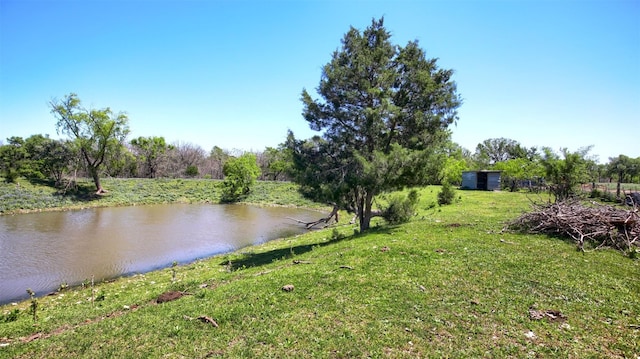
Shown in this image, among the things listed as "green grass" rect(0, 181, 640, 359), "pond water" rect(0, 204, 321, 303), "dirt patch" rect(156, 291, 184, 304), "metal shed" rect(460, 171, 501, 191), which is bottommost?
"pond water" rect(0, 204, 321, 303)

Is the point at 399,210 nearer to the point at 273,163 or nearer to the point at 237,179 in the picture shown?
the point at 237,179

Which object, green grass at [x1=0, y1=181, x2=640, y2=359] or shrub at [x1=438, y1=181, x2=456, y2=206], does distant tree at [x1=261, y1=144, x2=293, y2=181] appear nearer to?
shrub at [x1=438, y1=181, x2=456, y2=206]

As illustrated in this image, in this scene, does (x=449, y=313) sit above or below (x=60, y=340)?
above

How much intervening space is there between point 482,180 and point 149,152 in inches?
2348

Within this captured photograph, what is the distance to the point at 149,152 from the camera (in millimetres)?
64688

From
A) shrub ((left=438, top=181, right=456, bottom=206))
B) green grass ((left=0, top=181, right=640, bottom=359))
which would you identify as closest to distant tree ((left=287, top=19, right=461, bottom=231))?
green grass ((left=0, top=181, right=640, bottom=359))

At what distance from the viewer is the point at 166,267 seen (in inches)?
581

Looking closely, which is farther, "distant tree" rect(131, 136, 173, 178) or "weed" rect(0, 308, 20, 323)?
"distant tree" rect(131, 136, 173, 178)

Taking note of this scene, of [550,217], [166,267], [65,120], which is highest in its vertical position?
[65,120]

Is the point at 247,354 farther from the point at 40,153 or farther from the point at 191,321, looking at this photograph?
the point at 40,153

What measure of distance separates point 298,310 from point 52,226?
84.3 ft

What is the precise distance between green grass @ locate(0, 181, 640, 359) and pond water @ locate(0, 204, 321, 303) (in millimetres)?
3437

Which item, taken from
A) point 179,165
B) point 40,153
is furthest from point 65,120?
point 179,165

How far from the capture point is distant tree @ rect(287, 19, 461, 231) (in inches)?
542
